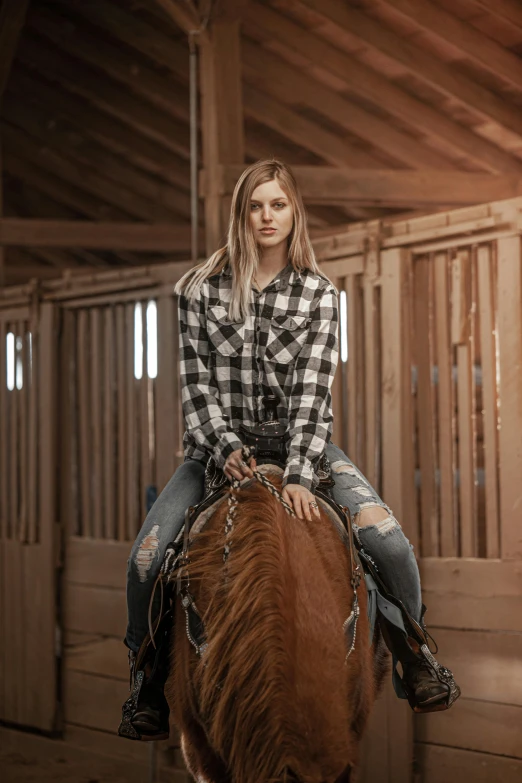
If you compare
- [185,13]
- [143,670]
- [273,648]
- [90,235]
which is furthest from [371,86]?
[273,648]

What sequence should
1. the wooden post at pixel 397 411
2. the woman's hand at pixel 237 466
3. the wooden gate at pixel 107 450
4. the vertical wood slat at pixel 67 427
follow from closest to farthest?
the woman's hand at pixel 237 466
the wooden post at pixel 397 411
the wooden gate at pixel 107 450
the vertical wood slat at pixel 67 427

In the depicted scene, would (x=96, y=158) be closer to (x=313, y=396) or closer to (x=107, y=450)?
(x=107, y=450)

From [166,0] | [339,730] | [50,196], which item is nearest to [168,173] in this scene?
[50,196]

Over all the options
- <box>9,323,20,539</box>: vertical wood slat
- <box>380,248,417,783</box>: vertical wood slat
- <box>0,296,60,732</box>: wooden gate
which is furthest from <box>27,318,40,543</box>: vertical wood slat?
<box>380,248,417,783</box>: vertical wood slat

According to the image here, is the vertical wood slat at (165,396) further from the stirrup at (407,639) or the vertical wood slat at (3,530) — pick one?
the stirrup at (407,639)

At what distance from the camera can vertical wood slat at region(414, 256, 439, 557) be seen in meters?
4.59

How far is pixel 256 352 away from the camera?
2951 mm

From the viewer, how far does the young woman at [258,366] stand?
2.89m

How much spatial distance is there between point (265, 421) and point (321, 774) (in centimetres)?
114

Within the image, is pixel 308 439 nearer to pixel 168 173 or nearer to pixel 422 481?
pixel 422 481

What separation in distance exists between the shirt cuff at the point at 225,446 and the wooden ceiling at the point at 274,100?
8.53 feet

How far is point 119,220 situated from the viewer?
28.8 ft

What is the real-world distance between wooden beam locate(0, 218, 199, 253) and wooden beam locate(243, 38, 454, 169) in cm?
112

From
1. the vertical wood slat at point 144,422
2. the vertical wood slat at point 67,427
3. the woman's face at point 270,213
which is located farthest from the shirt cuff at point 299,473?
the vertical wood slat at point 67,427
